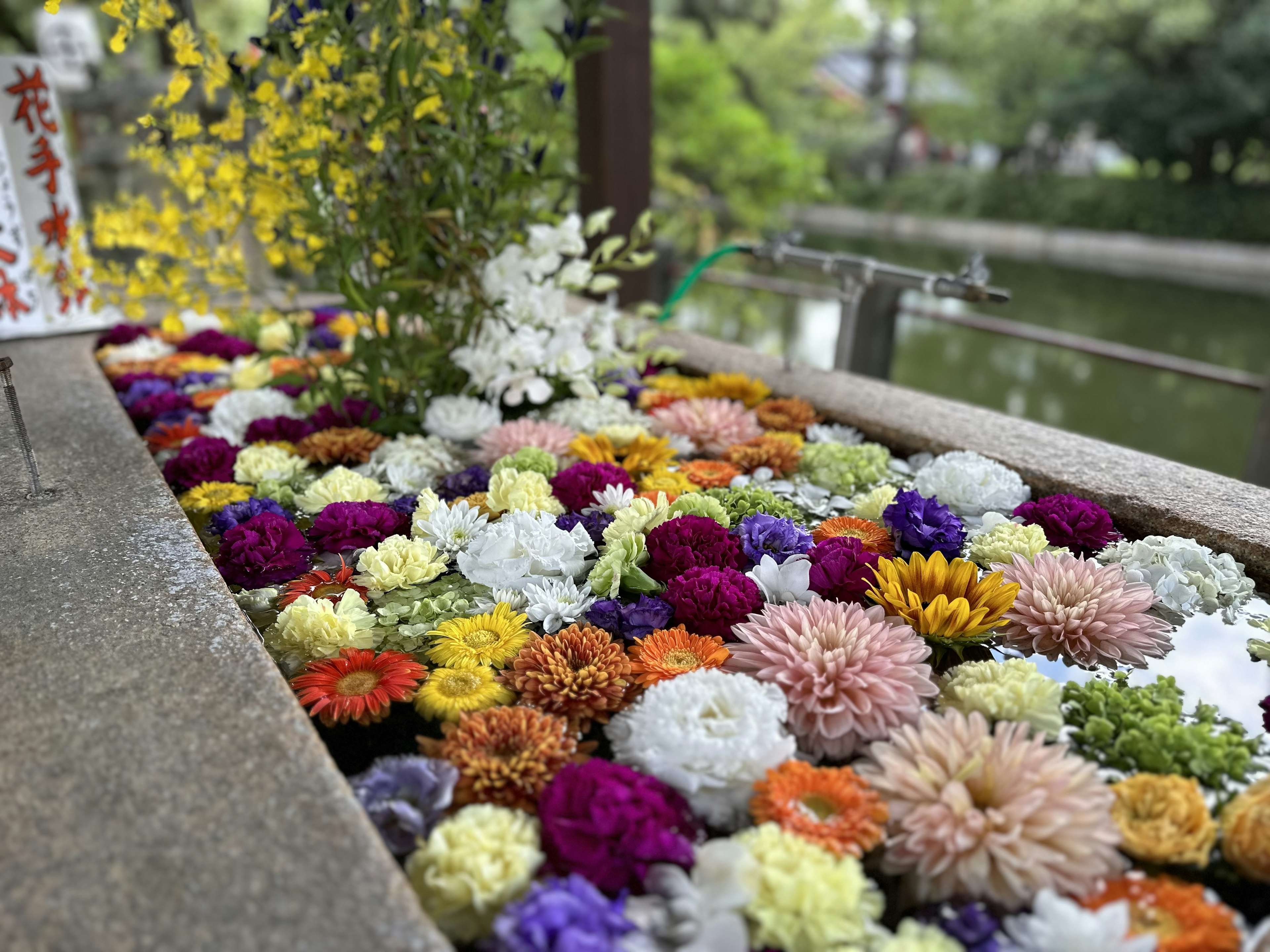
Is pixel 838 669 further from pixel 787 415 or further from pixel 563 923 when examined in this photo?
pixel 787 415

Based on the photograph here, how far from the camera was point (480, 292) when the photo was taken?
6.55 feet

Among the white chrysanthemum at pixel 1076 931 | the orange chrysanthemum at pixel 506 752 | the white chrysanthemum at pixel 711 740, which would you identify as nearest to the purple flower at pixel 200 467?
the orange chrysanthemum at pixel 506 752

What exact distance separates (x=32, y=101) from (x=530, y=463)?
7.10 ft

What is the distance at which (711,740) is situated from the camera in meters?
0.94

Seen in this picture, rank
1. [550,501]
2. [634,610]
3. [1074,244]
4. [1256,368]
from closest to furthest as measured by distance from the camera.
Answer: [634,610], [550,501], [1256,368], [1074,244]

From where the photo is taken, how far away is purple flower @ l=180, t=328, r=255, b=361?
275 cm

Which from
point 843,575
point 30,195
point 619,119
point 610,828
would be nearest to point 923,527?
point 843,575

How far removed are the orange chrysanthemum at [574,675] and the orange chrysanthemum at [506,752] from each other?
26 millimetres

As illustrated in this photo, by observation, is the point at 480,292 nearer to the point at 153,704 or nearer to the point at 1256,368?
the point at 153,704

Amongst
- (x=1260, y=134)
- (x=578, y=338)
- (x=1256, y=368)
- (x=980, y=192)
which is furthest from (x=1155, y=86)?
(x=578, y=338)

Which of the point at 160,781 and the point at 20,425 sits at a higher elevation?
the point at 20,425

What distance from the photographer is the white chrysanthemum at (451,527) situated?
1.48 m

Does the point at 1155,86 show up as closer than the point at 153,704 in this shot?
No

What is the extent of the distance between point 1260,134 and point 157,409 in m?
16.3
